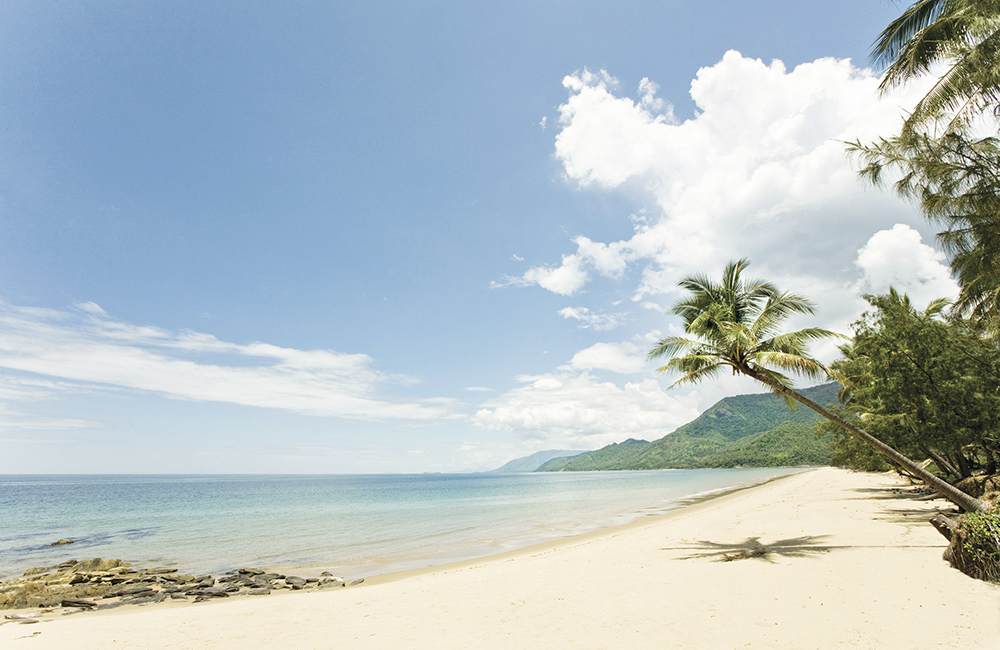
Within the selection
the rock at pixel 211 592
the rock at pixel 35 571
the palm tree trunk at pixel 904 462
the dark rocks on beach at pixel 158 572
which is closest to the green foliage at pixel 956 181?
the palm tree trunk at pixel 904 462

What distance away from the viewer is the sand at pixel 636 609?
5.91 m

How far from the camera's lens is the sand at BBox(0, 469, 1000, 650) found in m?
5.91

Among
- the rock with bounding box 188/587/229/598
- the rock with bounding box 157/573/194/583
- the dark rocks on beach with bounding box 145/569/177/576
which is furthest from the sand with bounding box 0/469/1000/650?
the dark rocks on beach with bounding box 145/569/177/576

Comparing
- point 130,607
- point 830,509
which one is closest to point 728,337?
point 830,509

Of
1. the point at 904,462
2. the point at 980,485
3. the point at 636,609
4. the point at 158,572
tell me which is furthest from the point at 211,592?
the point at 980,485

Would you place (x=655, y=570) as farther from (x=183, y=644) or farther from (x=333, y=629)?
(x=183, y=644)

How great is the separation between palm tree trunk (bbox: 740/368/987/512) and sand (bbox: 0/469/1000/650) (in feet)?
3.94

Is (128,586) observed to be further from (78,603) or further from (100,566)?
(100,566)

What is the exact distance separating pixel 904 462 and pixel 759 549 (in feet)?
12.9

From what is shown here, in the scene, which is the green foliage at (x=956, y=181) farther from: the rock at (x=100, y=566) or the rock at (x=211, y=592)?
the rock at (x=100, y=566)

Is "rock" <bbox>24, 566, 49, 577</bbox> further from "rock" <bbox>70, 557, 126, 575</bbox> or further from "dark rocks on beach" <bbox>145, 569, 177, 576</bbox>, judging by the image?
"dark rocks on beach" <bbox>145, 569, 177, 576</bbox>

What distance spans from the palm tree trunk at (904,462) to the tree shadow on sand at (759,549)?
2.69m

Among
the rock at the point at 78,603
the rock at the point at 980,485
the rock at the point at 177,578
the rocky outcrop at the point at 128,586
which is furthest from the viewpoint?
the rock at the point at 177,578

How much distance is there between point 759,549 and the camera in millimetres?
11211
